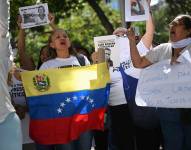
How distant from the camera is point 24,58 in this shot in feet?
19.9

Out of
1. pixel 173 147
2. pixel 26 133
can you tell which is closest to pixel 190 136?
pixel 173 147

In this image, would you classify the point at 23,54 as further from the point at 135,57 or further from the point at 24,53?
the point at 135,57

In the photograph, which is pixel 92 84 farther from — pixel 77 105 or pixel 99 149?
pixel 99 149

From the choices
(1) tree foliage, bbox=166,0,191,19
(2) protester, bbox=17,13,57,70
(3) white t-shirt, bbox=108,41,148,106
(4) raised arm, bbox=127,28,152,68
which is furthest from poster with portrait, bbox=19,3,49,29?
(1) tree foliage, bbox=166,0,191,19

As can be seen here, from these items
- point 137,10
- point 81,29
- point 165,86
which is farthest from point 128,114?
point 81,29

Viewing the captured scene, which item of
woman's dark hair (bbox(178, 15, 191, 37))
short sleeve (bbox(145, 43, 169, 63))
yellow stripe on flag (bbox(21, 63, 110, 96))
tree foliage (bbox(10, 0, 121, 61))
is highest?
woman's dark hair (bbox(178, 15, 191, 37))

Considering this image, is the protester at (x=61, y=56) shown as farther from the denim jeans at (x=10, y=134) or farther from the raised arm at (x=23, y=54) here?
the denim jeans at (x=10, y=134)

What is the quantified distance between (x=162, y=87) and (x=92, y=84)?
757 mm

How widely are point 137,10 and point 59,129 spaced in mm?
1640

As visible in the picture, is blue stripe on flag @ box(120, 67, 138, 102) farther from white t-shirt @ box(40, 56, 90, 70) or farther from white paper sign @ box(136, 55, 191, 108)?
white t-shirt @ box(40, 56, 90, 70)

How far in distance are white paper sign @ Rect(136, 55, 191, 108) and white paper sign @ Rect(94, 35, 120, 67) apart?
51 cm

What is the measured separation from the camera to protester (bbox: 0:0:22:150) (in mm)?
4051

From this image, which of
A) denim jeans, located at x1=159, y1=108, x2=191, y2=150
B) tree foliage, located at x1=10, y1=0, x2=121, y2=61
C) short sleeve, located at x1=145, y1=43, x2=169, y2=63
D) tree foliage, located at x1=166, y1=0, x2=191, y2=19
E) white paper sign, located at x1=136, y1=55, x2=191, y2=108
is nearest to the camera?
denim jeans, located at x1=159, y1=108, x2=191, y2=150

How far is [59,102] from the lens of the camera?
5371 mm
